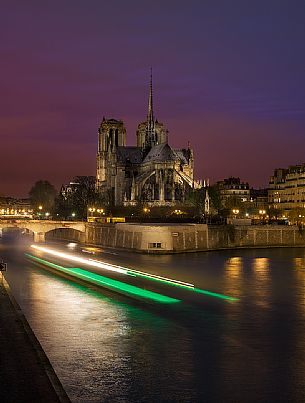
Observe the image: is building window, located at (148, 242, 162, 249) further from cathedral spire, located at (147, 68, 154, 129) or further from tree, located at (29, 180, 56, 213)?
tree, located at (29, 180, 56, 213)

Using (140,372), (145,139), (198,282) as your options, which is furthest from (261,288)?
(145,139)

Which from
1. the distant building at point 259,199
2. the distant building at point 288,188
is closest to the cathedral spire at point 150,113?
the distant building at point 259,199

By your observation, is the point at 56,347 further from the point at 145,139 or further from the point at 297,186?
the point at 145,139

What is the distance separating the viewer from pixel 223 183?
158 meters

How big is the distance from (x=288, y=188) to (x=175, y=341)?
339ft

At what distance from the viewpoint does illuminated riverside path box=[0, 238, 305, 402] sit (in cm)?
1803

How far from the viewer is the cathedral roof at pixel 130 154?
14951cm

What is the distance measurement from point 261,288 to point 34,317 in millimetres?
17871

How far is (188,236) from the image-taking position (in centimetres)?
7425

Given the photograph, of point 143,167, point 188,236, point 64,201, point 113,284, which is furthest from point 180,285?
point 64,201

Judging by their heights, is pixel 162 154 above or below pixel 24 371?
above

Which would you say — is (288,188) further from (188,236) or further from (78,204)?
(188,236)

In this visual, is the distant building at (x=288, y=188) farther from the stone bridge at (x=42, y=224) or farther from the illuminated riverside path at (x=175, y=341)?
the illuminated riverside path at (x=175, y=341)

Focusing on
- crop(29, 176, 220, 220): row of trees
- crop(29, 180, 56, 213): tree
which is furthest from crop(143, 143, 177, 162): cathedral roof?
crop(29, 180, 56, 213): tree
